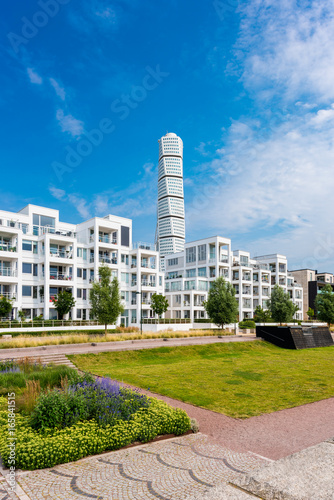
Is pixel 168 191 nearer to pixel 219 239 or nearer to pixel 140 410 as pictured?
pixel 219 239

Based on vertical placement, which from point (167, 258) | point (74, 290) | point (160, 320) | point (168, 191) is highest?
point (168, 191)

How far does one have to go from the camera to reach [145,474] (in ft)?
21.5

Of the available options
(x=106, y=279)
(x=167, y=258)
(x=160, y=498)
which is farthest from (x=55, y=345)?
(x=167, y=258)

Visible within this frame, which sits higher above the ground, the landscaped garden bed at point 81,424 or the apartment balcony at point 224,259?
the apartment balcony at point 224,259

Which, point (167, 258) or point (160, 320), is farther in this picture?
point (167, 258)

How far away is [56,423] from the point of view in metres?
8.06

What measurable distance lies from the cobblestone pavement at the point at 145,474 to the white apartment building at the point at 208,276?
53.8m

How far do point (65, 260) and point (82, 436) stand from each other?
4091 cm

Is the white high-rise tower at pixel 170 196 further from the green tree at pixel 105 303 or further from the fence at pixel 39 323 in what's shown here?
the green tree at pixel 105 303

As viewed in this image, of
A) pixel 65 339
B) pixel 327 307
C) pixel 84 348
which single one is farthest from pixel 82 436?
pixel 327 307

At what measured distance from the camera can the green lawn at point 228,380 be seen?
490 inches

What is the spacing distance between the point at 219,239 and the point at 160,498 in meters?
65.1

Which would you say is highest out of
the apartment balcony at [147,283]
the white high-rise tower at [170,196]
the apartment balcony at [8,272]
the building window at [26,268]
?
the white high-rise tower at [170,196]

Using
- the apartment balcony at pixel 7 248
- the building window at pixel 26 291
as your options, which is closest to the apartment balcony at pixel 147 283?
the building window at pixel 26 291
